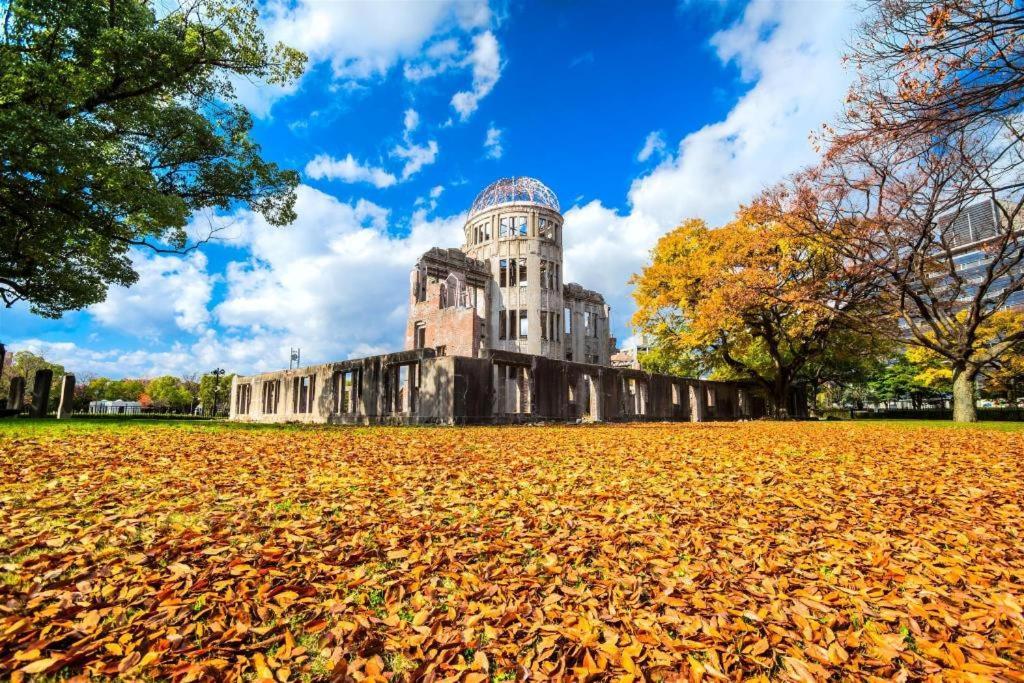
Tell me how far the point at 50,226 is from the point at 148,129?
471 cm

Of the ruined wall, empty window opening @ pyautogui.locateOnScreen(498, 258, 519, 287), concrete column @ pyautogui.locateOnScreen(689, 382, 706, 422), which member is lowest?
concrete column @ pyautogui.locateOnScreen(689, 382, 706, 422)

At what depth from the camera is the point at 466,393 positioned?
16.1m

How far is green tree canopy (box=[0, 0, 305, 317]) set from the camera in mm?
12188

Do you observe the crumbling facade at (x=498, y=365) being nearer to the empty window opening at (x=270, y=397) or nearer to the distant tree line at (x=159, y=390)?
the empty window opening at (x=270, y=397)

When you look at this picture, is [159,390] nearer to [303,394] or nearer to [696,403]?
[303,394]

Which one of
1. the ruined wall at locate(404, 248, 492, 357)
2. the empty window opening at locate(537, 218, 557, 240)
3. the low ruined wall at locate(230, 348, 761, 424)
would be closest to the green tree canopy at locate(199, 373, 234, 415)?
the low ruined wall at locate(230, 348, 761, 424)

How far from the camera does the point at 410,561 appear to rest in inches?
137

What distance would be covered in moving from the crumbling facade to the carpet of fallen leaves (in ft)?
34.9

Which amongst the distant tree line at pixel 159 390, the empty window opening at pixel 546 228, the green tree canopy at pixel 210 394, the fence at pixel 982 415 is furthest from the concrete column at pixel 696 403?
the green tree canopy at pixel 210 394

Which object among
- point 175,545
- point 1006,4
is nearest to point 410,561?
point 175,545

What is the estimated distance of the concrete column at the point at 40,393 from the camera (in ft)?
61.4

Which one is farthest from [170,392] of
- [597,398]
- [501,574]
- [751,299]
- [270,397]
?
[501,574]

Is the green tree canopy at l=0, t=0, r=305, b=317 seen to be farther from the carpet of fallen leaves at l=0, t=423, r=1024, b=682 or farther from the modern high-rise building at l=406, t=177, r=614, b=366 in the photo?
the modern high-rise building at l=406, t=177, r=614, b=366

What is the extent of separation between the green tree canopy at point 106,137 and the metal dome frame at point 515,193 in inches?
861
